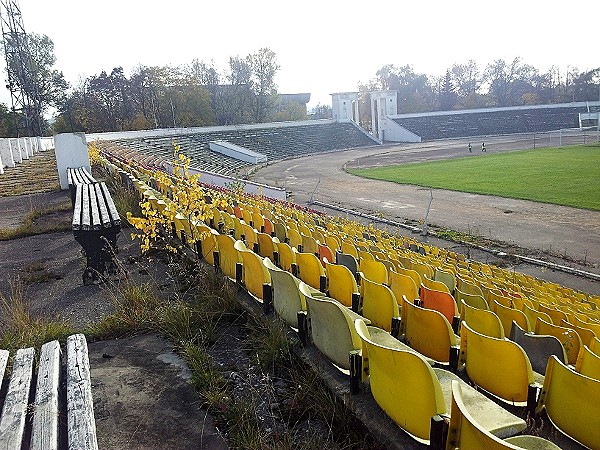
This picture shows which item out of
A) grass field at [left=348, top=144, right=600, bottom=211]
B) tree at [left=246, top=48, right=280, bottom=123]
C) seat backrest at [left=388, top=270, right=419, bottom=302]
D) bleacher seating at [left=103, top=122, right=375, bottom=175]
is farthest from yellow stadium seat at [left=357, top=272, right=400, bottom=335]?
tree at [left=246, top=48, right=280, bottom=123]

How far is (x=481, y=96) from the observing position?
94.2 m

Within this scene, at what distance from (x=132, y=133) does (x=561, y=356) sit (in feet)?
126

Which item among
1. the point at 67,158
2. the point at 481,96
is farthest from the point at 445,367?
the point at 481,96

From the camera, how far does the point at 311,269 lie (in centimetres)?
494

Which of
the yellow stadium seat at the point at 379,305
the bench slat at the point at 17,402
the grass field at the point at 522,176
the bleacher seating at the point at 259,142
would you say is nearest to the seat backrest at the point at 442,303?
the yellow stadium seat at the point at 379,305

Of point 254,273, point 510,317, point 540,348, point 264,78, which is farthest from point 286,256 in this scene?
point 264,78

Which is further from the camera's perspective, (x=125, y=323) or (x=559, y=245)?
(x=559, y=245)

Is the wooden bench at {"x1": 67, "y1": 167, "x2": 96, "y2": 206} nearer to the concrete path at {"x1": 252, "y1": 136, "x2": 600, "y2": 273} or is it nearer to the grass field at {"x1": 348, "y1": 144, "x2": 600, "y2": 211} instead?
the concrete path at {"x1": 252, "y1": 136, "x2": 600, "y2": 273}

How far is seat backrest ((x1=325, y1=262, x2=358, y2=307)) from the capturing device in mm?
4398

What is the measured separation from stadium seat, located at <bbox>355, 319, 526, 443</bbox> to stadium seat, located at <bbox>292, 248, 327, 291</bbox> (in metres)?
2.10

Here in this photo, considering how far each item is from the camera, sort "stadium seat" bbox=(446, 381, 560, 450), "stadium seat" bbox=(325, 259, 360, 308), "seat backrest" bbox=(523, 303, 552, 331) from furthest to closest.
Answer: "seat backrest" bbox=(523, 303, 552, 331)
"stadium seat" bbox=(325, 259, 360, 308)
"stadium seat" bbox=(446, 381, 560, 450)

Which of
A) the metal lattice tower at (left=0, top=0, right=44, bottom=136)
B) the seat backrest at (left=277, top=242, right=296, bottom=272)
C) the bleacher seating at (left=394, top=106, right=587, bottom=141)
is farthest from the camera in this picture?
the bleacher seating at (left=394, top=106, right=587, bottom=141)

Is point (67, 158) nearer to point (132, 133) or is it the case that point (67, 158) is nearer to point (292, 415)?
point (292, 415)

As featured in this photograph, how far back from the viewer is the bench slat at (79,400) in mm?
2098
